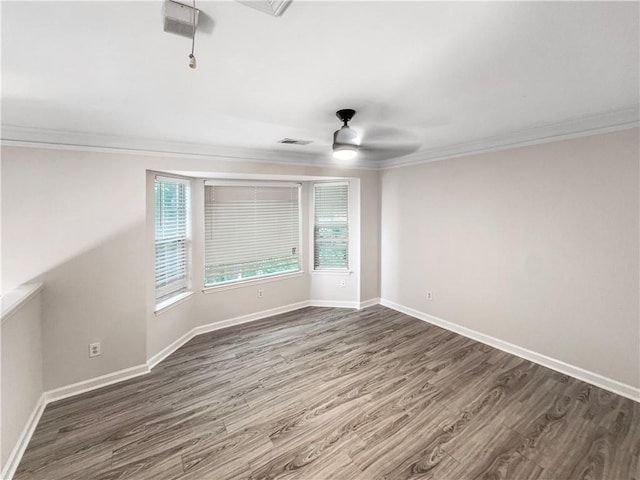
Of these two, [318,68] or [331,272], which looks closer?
[318,68]

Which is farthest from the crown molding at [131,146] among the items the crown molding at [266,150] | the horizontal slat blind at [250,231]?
the horizontal slat blind at [250,231]

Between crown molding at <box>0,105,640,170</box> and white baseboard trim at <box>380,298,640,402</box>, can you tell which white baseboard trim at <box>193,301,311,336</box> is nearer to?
white baseboard trim at <box>380,298,640,402</box>

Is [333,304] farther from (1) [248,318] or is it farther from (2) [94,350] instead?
(2) [94,350]

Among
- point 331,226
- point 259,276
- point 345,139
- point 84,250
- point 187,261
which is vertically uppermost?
point 345,139

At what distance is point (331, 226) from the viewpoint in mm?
4754

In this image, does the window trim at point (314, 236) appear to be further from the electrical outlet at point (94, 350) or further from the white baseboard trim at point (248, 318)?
the electrical outlet at point (94, 350)

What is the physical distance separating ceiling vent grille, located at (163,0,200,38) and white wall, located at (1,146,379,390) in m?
2.12

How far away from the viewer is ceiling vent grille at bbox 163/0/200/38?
1.07 m

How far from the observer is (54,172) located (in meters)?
2.48

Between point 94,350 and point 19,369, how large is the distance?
27.0 inches

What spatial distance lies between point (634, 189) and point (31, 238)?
17.3ft

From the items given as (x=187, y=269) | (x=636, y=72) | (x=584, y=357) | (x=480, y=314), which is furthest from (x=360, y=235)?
(x=636, y=72)

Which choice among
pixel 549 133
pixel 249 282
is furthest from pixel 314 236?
pixel 549 133

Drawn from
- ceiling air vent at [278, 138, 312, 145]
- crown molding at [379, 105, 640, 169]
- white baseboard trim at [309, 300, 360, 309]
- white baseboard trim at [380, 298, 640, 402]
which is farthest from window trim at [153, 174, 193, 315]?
white baseboard trim at [380, 298, 640, 402]
